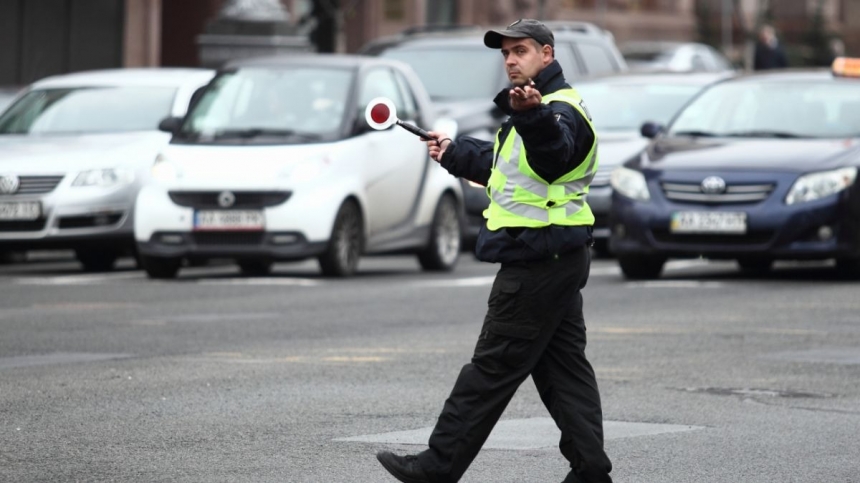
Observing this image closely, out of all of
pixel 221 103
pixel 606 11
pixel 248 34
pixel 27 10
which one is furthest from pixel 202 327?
pixel 606 11

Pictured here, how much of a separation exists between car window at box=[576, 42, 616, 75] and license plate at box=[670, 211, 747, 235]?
757 centimetres

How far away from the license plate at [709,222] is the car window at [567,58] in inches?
283

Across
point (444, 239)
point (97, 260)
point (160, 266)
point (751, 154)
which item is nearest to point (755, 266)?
point (751, 154)

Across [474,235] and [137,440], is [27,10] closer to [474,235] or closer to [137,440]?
[474,235]

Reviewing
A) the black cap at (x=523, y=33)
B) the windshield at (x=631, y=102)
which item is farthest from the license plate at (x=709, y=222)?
the black cap at (x=523, y=33)

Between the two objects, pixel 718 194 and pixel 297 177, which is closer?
pixel 718 194

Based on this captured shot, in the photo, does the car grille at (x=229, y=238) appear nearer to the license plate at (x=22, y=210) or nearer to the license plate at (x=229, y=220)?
the license plate at (x=229, y=220)

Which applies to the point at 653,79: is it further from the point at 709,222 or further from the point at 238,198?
the point at 238,198

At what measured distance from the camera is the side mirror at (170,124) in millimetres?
17309

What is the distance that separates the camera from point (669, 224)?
16.1 metres

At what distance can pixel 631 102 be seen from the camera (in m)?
21.2

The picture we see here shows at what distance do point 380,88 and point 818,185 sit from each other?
156 inches

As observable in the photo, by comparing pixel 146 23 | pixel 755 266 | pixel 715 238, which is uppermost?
pixel 715 238

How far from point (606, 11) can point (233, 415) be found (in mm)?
48235
